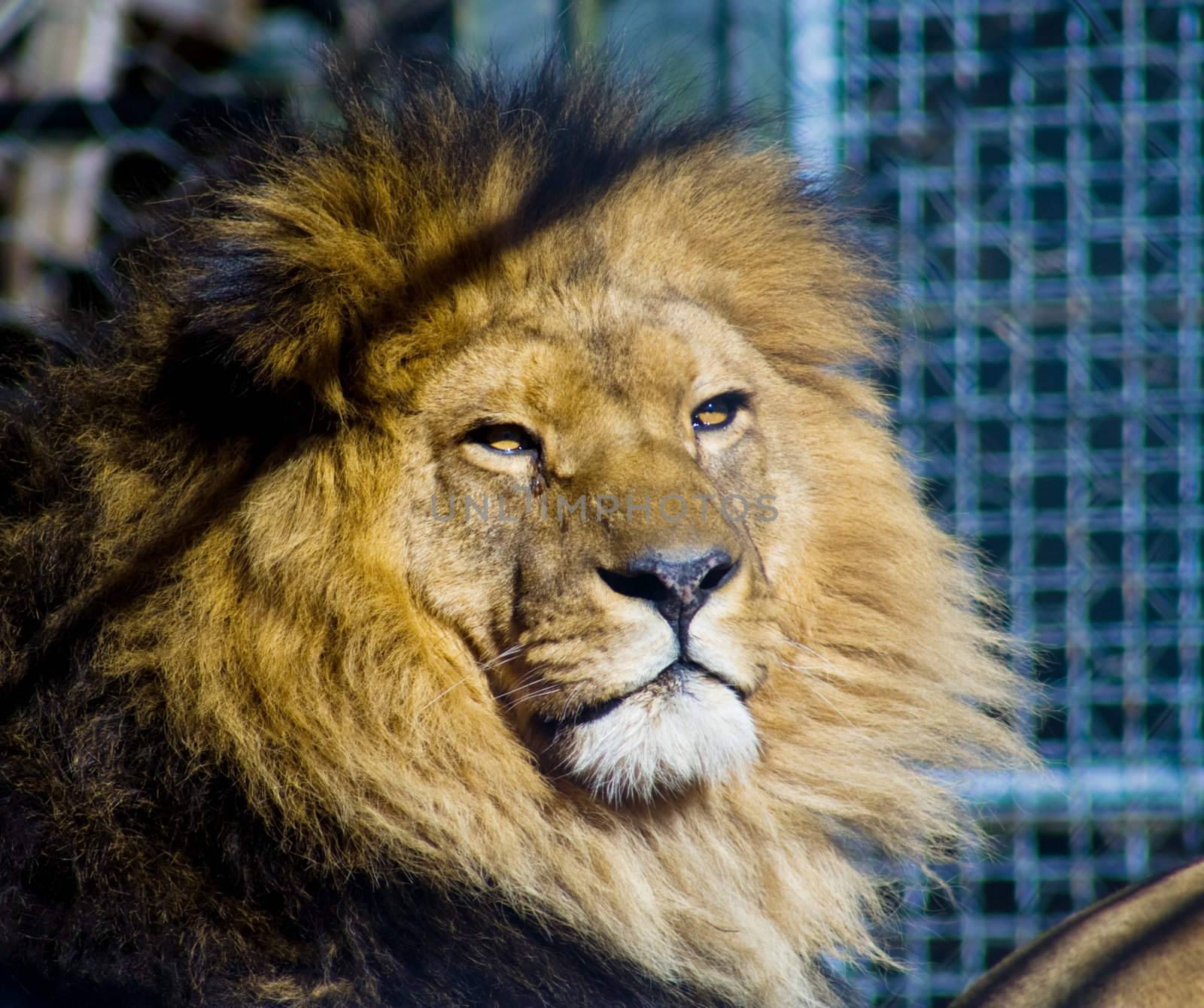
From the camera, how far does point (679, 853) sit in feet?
4.29

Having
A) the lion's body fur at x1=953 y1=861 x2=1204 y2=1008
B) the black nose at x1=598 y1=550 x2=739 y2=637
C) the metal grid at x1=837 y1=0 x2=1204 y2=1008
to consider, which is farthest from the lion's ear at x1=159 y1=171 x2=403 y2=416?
the metal grid at x1=837 y1=0 x2=1204 y2=1008

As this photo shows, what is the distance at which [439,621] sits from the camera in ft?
4.09

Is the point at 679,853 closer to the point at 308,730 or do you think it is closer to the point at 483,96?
the point at 308,730

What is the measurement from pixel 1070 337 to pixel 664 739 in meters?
2.15

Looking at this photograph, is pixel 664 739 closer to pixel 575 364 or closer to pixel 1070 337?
pixel 575 364

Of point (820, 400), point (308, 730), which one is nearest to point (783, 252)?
point (820, 400)

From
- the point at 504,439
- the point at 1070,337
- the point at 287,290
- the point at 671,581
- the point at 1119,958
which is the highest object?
the point at 1070,337

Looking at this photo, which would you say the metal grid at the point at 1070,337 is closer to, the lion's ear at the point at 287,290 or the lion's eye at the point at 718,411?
the lion's eye at the point at 718,411

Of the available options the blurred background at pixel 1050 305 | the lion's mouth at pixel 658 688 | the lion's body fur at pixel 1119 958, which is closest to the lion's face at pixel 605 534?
the lion's mouth at pixel 658 688

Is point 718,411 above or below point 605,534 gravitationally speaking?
above

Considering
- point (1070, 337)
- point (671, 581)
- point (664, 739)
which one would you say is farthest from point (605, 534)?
point (1070, 337)

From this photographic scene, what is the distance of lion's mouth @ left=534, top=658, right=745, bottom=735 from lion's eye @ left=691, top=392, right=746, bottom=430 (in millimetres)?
306

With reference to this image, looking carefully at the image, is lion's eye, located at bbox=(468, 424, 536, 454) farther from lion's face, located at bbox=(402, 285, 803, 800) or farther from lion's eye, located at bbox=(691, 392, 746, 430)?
lion's eye, located at bbox=(691, 392, 746, 430)

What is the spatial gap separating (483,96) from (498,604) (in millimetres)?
580
